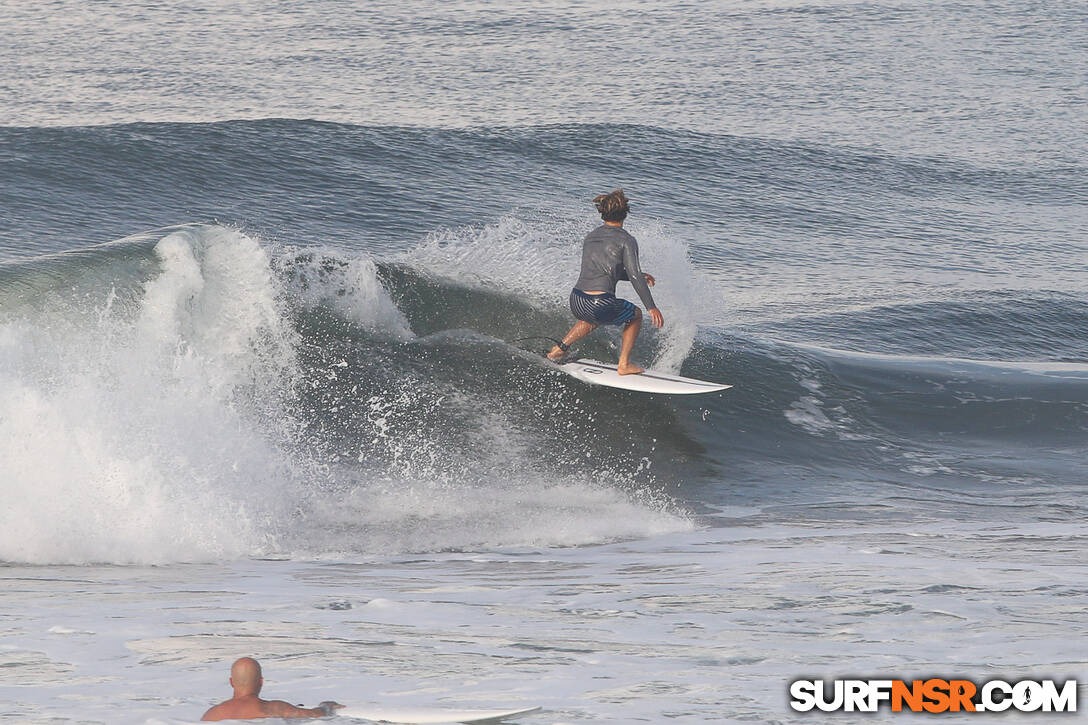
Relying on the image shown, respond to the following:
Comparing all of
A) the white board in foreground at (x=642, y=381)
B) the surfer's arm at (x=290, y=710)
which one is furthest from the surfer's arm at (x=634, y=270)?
the surfer's arm at (x=290, y=710)

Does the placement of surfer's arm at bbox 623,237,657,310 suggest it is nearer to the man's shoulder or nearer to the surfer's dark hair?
the man's shoulder

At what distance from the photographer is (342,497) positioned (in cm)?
831

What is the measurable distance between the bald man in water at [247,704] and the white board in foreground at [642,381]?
6.19 metres

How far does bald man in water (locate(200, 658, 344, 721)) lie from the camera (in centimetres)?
393

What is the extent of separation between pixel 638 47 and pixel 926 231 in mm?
23645

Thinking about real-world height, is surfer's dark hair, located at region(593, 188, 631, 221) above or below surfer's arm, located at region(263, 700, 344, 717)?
above

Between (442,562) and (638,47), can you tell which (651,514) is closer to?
(442,562)

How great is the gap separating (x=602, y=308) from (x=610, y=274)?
28 centimetres

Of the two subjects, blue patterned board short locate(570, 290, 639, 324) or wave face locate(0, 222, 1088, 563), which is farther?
blue patterned board short locate(570, 290, 639, 324)

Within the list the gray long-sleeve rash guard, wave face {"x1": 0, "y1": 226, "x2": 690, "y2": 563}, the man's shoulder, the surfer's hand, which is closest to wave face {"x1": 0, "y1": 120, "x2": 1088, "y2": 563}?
wave face {"x1": 0, "y1": 226, "x2": 690, "y2": 563}

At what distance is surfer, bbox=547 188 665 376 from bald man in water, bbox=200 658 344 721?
5.71m

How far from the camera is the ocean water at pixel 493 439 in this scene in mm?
4836

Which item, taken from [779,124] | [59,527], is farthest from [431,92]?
[59,527]

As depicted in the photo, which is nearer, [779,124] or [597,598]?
[597,598]
